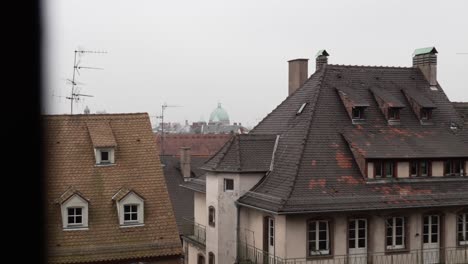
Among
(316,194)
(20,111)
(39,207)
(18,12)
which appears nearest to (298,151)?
(316,194)

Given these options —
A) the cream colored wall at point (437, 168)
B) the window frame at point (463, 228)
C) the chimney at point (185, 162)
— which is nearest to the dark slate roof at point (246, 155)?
the cream colored wall at point (437, 168)

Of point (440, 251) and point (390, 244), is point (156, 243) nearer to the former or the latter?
point (390, 244)

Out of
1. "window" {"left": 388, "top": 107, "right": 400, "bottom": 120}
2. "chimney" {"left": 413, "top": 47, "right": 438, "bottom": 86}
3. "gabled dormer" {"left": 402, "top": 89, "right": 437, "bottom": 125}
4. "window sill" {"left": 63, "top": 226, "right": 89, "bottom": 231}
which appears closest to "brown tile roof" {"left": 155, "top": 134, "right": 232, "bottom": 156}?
"chimney" {"left": 413, "top": 47, "right": 438, "bottom": 86}

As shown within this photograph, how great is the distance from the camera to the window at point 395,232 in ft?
77.7

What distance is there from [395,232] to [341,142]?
4.28 m

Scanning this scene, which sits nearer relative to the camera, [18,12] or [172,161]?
[18,12]

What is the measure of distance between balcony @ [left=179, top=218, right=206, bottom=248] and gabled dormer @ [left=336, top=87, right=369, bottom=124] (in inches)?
361

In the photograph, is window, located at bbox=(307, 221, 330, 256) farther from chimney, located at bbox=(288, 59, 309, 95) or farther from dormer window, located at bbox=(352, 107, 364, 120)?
chimney, located at bbox=(288, 59, 309, 95)

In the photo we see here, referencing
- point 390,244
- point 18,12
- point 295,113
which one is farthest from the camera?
point 295,113

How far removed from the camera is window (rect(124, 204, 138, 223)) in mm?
21781

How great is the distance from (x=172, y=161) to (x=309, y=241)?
19.8 meters

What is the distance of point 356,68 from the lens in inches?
1129

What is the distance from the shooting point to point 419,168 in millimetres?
24922

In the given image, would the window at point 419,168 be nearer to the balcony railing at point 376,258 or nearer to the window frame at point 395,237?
the window frame at point 395,237
